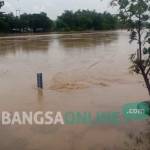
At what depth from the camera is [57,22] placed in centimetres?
9481

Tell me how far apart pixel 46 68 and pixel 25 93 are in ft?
25.5

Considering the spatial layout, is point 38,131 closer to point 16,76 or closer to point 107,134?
point 107,134

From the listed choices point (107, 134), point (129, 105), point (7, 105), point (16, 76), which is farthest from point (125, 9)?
point (16, 76)

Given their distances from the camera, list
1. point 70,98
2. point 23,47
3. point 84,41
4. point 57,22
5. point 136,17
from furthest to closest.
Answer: point 57,22
point 84,41
point 23,47
point 70,98
point 136,17

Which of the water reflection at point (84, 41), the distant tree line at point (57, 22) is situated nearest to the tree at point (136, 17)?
the water reflection at point (84, 41)

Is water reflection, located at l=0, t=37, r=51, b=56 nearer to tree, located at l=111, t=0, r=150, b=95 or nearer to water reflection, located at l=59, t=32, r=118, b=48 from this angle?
water reflection, located at l=59, t=32, r=118, b=48

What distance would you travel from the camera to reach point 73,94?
13508mm

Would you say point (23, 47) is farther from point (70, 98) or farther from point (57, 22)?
point (57, 22)

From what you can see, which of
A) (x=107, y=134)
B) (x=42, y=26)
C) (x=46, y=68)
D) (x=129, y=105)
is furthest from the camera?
(x=42, y=26)

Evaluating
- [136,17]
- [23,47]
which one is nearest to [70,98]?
[136,17]

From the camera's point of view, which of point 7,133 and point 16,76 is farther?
point 16,76

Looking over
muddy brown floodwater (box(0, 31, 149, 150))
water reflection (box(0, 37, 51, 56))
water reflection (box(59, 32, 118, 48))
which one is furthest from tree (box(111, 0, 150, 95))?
water reflection (box(59, 32, 118, 48))

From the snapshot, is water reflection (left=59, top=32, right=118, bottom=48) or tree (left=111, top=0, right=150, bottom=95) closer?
tree (left=111, top=0, right=150, bottom=95)

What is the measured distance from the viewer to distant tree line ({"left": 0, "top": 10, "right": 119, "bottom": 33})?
7888cm
